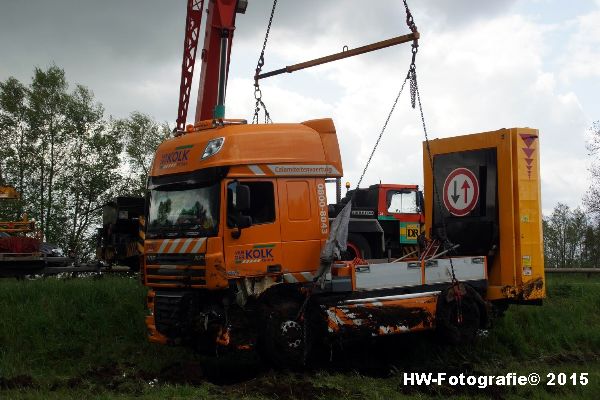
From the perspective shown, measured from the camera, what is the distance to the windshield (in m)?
8.57

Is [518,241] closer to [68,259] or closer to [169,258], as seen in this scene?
[169,258]

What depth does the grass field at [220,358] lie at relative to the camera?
24.6 feet

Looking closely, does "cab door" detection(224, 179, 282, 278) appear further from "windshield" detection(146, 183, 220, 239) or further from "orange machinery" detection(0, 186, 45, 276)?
"orange machinery" detection(0, 186, 45, 276)

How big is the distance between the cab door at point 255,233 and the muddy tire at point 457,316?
2.69 m

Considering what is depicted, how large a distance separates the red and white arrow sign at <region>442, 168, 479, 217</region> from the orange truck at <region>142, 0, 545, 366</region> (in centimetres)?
29

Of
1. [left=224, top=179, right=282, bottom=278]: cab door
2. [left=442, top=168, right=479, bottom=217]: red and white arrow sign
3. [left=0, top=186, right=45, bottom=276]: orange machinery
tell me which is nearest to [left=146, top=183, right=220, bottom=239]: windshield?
[left=224, top=179, right=282, bottom=278]: cab door

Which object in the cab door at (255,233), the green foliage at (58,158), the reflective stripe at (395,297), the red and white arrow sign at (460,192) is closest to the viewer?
the cab door at (255,233)

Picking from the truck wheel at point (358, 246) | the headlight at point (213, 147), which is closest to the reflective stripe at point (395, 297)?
the headlight at point (213, 147)

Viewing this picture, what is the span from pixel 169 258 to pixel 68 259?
12.4 meters

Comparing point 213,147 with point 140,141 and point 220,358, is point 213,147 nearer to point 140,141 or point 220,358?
point 220,358

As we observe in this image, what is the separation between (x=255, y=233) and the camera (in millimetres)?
8656

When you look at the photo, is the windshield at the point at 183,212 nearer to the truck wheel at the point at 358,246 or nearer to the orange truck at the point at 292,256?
the orange truck at the point at 292,256

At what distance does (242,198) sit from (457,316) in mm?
3902

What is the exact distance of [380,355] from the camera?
10.6 meters
